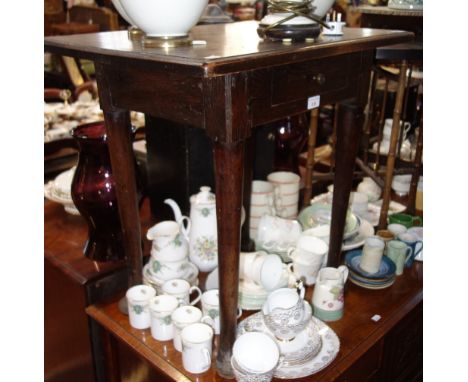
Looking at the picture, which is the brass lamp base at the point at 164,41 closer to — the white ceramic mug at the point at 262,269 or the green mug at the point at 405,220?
the white ceramic mug at the point at 262,269

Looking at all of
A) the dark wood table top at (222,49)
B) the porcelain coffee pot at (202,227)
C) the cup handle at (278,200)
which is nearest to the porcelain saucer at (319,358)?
the porcelain coffee pot at (202,227)

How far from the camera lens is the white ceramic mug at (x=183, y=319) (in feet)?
3.25

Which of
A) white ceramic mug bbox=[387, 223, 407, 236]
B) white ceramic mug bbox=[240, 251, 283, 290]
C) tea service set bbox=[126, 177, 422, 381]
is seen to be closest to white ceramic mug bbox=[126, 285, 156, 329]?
tea service set bbox=[126, 177, 422, 381]

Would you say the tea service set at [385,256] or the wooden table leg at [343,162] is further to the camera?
the tea service set at [385,256]

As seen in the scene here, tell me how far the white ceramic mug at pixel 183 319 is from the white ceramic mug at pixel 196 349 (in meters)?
0.02

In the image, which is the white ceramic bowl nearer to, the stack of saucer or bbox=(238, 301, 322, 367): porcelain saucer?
bbox=(238, 301, 322, 367): porcelain saucer

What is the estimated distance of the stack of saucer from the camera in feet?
4.04

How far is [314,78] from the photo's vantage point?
0.86 metres

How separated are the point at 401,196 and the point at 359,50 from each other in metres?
0.98

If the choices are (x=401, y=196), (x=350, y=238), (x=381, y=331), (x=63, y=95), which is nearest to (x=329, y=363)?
(x=381, y=331)

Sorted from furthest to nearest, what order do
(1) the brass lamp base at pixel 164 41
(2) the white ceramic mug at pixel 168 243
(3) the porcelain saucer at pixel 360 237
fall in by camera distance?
(3) the porcelain saucer at pixel 360 237, (2) the white ceramic mug at pixel 168 243, (1) the brass lamp base at pixel 164 41

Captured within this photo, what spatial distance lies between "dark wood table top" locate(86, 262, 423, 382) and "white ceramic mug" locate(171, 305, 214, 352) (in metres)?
0.03

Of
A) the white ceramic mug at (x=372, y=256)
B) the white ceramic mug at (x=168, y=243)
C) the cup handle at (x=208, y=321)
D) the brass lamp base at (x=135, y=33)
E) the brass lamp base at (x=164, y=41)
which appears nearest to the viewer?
the brass lamp base at (x=164, y=41)

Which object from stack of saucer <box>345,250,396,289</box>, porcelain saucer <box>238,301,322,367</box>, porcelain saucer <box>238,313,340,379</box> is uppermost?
stack of saucer <box>345,250,396,289</box>
